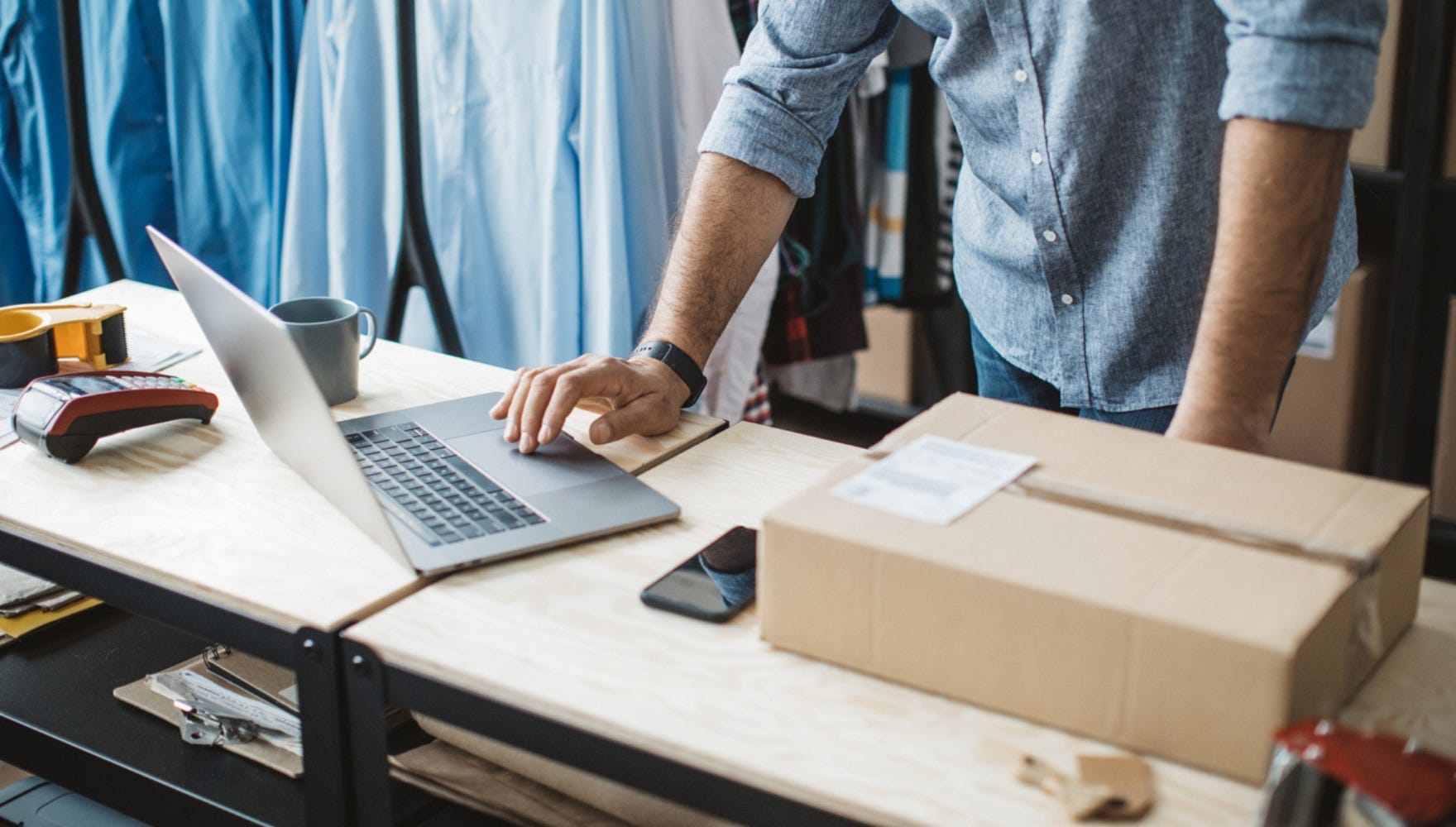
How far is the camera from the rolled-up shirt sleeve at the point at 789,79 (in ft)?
4.33

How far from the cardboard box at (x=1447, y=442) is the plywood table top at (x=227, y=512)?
1462mm

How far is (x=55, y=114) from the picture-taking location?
2.42 meters

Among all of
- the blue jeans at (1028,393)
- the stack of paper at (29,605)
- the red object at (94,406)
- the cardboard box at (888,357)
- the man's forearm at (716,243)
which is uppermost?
the man's forearm at (716,243)

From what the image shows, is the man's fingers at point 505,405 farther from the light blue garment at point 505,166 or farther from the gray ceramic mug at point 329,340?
the light blue garment at point 505,166

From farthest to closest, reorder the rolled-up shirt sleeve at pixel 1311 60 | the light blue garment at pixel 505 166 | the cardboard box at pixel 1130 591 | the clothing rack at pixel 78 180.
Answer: the clothing rack at pixel 78 180 → the light blue garment at pixel 505 166 → the rolled-up shirt sleeve at pixel 1311 60 → the cardboard box at pixel 1130 591

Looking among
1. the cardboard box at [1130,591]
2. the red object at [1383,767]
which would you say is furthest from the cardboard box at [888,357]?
the red object at [1383,767]

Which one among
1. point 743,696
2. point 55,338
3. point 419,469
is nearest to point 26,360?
point 55,338

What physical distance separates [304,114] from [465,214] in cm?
32

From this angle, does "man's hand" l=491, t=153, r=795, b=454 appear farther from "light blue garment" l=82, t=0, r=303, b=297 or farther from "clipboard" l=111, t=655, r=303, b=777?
"light blue garment" l=82, t=0, r=303, b=297

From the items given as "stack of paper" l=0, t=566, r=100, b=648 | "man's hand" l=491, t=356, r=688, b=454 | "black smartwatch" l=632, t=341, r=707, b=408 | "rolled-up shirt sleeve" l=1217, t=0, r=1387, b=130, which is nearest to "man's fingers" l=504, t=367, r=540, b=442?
"man's hand" l=491, t=356, r=688, b=454

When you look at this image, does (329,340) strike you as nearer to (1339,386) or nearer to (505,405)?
(505,405)

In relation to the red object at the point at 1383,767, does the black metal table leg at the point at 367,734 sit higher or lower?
lower

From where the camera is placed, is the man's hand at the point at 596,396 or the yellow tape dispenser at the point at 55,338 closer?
the man's hand at the point at 596,396

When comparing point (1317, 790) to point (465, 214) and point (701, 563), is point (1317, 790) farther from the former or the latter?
point (465, 214)
